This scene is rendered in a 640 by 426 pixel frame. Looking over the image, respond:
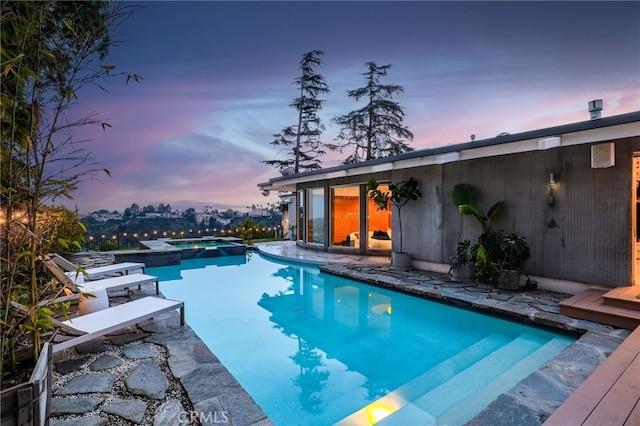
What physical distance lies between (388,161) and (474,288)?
4.04 m

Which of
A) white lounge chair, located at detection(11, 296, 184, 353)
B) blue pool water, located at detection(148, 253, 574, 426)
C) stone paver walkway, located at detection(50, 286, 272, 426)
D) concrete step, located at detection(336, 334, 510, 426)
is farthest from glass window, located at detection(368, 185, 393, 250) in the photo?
stone paver walkway, located at detection(50, 286, 272, 426)

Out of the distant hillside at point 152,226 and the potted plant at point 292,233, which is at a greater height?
the distant hillside at point 152,226

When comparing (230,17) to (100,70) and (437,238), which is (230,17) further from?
(437,238)

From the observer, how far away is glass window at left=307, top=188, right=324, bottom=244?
12.6 meters

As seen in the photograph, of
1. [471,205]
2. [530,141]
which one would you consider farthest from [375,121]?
[530,141]

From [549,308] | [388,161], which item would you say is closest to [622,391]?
[549,308]

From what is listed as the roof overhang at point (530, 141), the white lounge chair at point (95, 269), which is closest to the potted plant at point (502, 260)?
the roof overhang at point (530, 141)

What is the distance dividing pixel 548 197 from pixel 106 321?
7603mm

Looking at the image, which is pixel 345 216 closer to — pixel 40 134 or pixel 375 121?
pixel 40 134

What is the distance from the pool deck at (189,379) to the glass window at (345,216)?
684 centimetres

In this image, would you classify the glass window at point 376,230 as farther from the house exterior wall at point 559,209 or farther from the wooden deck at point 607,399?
the wooden deck at point 607,399

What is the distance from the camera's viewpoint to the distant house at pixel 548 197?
17.1 ft

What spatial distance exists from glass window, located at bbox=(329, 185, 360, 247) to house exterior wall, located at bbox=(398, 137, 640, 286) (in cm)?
389

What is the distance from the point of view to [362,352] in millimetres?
4250
